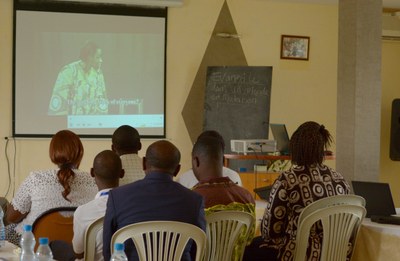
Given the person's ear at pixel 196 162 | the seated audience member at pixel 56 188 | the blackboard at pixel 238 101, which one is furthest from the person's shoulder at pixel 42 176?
the blackboard at pixel 238 101

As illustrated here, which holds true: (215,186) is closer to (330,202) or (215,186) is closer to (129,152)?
(330,202)

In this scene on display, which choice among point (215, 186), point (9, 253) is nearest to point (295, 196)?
point (215, 186)

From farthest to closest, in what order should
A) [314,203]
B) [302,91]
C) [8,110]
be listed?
1. [302,91]
2. [8,110]
3. [314,203]

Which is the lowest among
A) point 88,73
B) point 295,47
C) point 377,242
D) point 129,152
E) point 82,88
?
point 377,242

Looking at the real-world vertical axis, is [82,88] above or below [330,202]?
above

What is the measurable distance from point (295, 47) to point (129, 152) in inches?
162

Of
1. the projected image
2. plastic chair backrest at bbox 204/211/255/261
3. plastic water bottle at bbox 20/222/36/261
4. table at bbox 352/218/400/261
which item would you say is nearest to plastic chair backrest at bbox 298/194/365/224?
table at bbox 352/218/400/261

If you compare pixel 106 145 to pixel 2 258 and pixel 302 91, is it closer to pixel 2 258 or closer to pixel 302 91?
Result: pixel 302 91

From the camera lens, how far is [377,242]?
3.75 metres

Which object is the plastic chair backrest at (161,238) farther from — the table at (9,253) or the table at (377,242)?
the table at (377,242)

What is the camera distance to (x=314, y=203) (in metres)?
3.57

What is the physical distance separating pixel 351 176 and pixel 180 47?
10.2 ft

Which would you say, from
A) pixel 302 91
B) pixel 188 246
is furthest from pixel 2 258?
pixel 302 91

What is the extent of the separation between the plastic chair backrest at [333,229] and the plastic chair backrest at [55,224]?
1.23 meters
